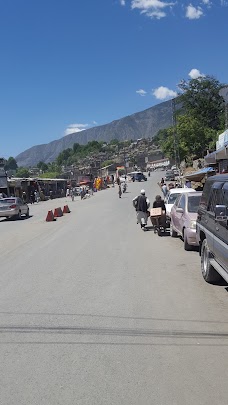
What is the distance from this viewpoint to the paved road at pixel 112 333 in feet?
13.3

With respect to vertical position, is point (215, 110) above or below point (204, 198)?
above

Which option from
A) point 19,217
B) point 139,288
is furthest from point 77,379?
point 19,217

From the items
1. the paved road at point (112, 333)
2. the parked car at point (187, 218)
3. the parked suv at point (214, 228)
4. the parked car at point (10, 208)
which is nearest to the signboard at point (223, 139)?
the parked car at point (187, 218)

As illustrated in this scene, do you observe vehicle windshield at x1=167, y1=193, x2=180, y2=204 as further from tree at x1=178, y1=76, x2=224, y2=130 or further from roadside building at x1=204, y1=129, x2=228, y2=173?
tree at x1=178, y1=76, x2=224, y2=130

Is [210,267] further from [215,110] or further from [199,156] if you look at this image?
[215,110]

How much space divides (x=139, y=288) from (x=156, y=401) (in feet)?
13.8

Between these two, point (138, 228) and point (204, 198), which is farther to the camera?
point (138, 228)

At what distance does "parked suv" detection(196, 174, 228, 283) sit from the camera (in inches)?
257

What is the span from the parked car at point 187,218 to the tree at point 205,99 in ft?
235

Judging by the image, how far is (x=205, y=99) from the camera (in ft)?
275

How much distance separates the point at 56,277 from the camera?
9.26 m

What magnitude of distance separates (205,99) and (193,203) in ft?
246

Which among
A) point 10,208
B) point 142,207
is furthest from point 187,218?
point 10,208

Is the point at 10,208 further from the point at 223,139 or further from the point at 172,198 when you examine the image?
the point at 223,139
